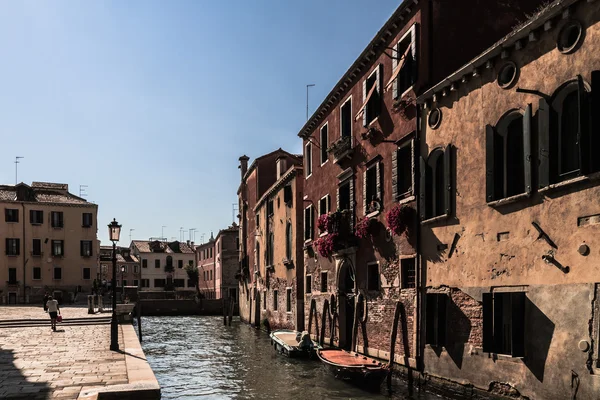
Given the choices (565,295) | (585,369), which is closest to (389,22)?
(565,295)

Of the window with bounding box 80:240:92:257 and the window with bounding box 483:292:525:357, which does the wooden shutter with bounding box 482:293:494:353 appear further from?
the window with bounding box 80:240:92:257

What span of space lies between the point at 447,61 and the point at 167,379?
12.0m

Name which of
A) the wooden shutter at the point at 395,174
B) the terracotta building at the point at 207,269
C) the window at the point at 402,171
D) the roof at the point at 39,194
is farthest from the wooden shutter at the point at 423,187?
the terracotta building at the point at 207,269

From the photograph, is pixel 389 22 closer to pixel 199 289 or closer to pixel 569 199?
pixel 569 199

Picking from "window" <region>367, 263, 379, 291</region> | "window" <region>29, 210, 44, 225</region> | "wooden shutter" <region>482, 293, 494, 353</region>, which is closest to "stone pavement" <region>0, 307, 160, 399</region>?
"wooden shutter" <region>482, 293, 494, 353</region>

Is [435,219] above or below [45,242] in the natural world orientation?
above

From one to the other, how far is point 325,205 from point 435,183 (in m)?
8.84

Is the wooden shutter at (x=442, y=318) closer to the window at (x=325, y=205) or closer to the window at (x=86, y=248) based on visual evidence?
the window at (x=325, y=205)

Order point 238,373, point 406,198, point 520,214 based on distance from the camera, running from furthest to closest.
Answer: point 238,373, point 406,198, point 520,214

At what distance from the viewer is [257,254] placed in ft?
121

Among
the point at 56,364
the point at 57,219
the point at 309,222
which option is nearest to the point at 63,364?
the point at 56,364

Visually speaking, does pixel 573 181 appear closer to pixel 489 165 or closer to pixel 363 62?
pixel 489 165

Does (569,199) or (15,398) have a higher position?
(569,199)

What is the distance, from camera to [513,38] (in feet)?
34.8
